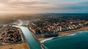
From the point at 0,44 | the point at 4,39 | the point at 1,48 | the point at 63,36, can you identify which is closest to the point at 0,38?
the point at 4,39

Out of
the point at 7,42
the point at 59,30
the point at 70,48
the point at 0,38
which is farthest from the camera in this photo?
the point at 59,30

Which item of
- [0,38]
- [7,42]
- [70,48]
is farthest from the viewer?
[0,38]

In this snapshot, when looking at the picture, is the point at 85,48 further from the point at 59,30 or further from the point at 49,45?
the point at 59,30

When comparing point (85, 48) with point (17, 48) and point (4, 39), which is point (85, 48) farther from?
point (4, 39)

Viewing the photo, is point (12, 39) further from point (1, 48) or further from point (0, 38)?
point (1, 48)

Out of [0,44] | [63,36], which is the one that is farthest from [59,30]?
[0,44]

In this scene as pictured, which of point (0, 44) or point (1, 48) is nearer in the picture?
point (1, 48)

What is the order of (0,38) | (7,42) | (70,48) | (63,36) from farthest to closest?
(63,36) < (0,38) < (7,42) < (70,48)

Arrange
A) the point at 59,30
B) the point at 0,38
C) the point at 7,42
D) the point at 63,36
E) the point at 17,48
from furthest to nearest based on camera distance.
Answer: the point at 59,30 < the point at 63,36 < the point at 0,38 < the point at 7,42 < the point at 17,48

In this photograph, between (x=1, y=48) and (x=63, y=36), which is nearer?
(x=1, y=48)
